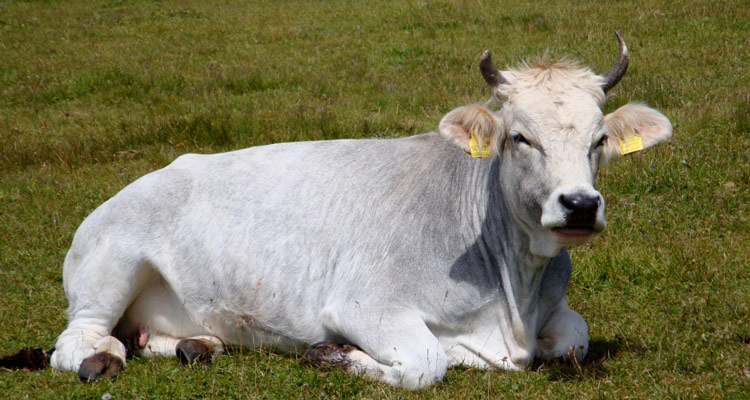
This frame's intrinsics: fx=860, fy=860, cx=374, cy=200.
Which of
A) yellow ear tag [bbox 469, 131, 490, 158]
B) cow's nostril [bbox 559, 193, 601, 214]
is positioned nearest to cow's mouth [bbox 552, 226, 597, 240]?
cow's nostril [bbox 559, 193, 601, 214]

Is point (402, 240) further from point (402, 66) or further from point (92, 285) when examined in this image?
point (402, 66)

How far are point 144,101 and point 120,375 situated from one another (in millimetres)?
8057

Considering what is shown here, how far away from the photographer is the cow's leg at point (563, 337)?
5.69 metres

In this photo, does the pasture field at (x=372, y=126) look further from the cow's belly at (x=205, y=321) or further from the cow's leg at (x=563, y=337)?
the cow's belly at (x=205, y=321)

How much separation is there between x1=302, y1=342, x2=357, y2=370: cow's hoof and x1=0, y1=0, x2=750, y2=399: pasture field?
0.12 meters

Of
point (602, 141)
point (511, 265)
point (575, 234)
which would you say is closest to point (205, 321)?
point (511, 265)

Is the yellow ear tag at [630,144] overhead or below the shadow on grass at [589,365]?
overhead

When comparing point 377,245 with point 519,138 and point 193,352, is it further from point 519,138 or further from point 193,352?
point 193,352

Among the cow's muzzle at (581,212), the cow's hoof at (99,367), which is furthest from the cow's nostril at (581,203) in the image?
the cow's hoof at (99,367)

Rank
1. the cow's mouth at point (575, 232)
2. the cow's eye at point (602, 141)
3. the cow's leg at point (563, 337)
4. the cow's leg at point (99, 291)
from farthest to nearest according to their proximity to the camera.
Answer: the cow's leg at point (99, 291) < the cow's leg at point (563, 337) < the cow's eye at point (602, 141) < the cow's mouth at point (575, 232)

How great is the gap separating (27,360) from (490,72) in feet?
12.2

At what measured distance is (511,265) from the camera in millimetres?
5703

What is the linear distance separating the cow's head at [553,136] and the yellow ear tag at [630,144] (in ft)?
0.05

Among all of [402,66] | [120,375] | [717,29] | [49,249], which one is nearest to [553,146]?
[120,375]
